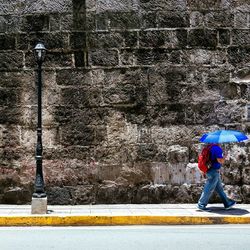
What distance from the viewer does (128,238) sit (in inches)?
296

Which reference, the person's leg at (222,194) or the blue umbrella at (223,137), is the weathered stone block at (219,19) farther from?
the person's leg at (222,194)

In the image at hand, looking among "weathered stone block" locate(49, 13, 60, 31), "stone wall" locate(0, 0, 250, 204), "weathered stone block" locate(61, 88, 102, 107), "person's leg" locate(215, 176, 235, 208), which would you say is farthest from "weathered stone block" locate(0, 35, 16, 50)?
"person's leg" locate(215, 176, 235, 208)

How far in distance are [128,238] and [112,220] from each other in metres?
1.51

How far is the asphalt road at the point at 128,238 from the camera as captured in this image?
6.87 m

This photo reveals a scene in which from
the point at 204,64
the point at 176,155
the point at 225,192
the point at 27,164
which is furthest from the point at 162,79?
the point at 27,164

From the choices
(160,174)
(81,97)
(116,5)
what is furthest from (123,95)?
(116,5)

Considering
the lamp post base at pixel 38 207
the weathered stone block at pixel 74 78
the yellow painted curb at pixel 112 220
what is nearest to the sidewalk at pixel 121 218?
the yellow painted curb at pixel 112 220

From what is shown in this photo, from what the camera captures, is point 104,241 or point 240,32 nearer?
Answer: point 104,241

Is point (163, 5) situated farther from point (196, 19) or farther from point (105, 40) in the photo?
point (105, 40)

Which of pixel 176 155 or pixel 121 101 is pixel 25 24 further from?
pixel 176 155

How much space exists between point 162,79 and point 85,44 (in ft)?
6.23

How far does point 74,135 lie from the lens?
10898 mm

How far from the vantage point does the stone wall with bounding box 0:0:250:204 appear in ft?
35.7

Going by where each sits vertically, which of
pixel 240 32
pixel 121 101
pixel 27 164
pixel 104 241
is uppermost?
pixel 240 32
